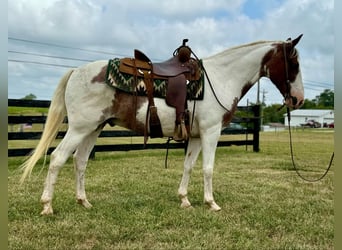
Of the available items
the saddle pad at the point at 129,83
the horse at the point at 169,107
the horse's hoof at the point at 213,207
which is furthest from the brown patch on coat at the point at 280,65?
the horse's hoof at the point at 213,207

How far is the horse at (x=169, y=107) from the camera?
11.7 ft

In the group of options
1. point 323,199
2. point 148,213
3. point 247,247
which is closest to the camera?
point 247,247

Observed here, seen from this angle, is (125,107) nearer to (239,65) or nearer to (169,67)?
(169,67)

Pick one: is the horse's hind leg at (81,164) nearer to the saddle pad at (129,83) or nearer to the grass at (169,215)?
the grass at (169,215)

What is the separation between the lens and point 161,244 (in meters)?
2.71

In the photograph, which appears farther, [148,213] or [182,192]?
[182,192]

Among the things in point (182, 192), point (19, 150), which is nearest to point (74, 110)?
point (182, 192)

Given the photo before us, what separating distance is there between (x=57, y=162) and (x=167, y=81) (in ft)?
4.77

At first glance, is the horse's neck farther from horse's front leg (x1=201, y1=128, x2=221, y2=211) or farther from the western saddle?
horse's front leg (x1=201, y1=128, x2=221, y2=211)

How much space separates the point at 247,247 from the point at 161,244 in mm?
678

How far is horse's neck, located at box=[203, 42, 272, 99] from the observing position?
4141 millimetres

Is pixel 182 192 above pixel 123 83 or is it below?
below

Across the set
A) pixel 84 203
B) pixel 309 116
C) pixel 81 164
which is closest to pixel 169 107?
pixel 81 164

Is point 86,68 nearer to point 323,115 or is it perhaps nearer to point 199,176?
point 199,176
